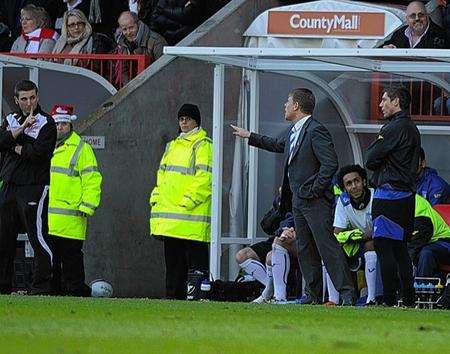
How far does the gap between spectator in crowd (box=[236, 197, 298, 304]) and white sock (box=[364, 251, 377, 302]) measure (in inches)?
32.2

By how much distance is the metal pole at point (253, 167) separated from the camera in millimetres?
18203

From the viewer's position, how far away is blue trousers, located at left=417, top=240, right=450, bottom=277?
1606 centimetres

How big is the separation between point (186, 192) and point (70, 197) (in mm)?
1276

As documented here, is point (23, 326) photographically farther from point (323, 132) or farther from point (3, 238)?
point (3, 238)

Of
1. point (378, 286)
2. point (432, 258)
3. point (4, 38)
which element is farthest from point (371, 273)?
point (4, 38)

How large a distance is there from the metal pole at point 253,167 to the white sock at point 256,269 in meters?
0.78

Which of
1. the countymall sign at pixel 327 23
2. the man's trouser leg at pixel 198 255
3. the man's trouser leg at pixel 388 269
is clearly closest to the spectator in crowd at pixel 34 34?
the countymall sign at pixel 327 23

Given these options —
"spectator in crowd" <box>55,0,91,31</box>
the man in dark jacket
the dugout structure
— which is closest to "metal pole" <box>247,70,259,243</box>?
the dugout structure

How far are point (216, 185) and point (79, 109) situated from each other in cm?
348

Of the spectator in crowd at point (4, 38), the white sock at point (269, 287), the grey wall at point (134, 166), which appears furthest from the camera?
the spectator in crowd at point (4, 38)

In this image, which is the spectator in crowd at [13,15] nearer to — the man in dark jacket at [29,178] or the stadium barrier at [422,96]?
the man in dark jacket at [29,178]

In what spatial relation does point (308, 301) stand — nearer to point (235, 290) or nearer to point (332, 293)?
point (332, 293)

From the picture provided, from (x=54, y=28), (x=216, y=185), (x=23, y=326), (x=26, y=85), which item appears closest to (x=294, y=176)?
(x=216, y=185)

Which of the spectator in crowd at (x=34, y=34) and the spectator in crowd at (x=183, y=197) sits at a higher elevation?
the spectator in crowd at (x=34, y=34)
